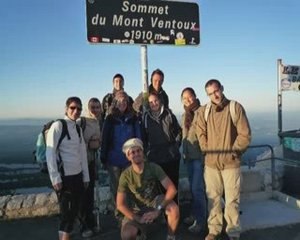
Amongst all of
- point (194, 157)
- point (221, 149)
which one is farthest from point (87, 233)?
point (221, 149)

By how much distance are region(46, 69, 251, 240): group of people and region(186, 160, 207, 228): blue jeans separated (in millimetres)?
14

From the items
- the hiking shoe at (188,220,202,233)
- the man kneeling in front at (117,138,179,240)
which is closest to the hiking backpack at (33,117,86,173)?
the man kneeling in front at (117,138,179,240)

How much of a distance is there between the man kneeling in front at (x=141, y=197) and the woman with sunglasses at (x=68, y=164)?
1.83 feet

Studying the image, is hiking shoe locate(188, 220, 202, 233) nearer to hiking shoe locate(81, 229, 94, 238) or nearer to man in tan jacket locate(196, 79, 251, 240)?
man in tan jacket locate(196, 79, 251, 240)

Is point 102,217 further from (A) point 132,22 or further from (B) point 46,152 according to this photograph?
(A) point 132,22

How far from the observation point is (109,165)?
574 centimetres

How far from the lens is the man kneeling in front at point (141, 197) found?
479 cm

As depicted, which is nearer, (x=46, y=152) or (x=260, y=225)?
(x=46, y=152)

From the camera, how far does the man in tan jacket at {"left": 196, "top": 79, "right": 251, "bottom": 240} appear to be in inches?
200

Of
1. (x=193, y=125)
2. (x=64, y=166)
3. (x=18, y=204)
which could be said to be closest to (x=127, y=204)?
(x=64, y=166)

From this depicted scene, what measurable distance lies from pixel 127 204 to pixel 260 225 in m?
2.12

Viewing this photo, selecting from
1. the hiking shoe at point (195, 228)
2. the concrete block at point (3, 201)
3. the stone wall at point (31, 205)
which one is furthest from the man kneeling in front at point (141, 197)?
the concrete block at point (3, 201)

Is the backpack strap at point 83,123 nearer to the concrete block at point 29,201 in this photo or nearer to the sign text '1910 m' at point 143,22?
the sign text '1910 m' at point 143,22

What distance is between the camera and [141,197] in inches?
197
